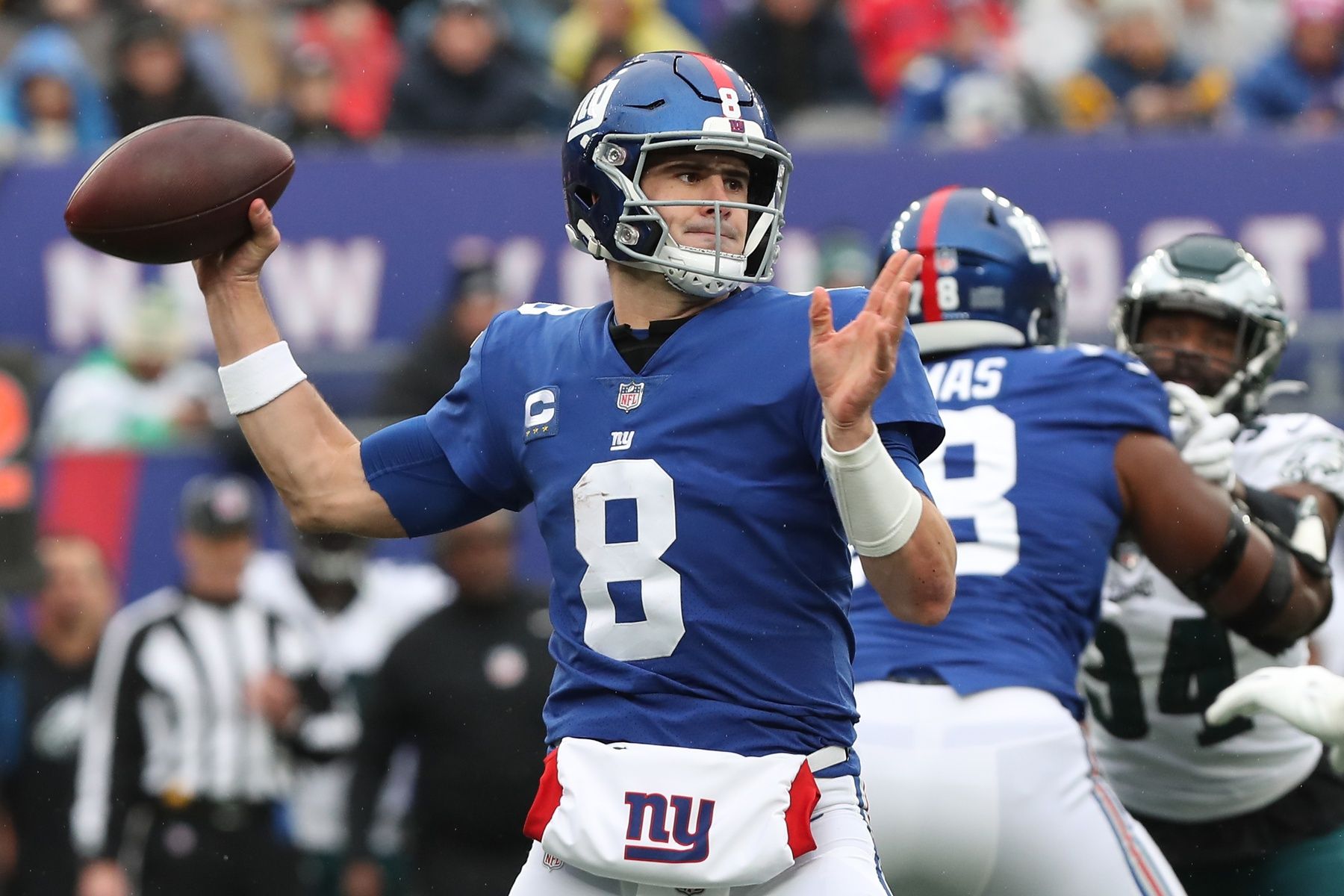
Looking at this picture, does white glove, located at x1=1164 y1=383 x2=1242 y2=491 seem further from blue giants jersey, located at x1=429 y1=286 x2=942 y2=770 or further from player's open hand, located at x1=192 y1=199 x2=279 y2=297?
player's open hand, located at x1=192 y1=199 x2=279 y2=297

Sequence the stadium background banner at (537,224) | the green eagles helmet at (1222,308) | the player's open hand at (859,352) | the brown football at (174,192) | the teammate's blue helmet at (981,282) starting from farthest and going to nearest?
1. the stadium background banner at (537,224)
2. the green eagles helmet at (1222,308)
3. the teammate's blue helmet at (981,282)
4. the brown football at (174,192)
5. the player's open hand at (859,352)

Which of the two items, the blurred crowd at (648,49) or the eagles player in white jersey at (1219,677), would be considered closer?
the eagles player in white jersey at (1219,677)

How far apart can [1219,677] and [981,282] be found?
1167 millimetres

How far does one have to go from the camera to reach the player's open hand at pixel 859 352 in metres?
3.12

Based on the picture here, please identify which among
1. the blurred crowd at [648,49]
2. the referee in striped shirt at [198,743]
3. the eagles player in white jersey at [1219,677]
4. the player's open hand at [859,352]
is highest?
the player's open hand at [859,352]

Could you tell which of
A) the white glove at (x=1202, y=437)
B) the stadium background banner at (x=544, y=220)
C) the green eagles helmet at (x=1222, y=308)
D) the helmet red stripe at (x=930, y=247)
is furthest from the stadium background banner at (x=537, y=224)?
the white glove at (x=1202, y=437)

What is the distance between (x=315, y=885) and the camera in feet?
25.5

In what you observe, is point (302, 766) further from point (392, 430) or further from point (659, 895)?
Result: point (659, 895)

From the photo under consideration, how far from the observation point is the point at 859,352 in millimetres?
3145

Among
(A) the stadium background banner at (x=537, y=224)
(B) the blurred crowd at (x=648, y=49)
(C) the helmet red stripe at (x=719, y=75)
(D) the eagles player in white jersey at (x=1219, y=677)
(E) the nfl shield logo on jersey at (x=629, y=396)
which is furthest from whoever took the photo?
(B) the blurred crowd at (x=648, y=49)

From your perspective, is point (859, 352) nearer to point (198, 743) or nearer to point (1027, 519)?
point (1027, 519)

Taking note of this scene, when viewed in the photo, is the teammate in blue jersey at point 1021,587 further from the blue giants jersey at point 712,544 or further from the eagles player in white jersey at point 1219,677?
the blue giants jersey at point 712,544

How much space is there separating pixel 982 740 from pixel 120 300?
605cm

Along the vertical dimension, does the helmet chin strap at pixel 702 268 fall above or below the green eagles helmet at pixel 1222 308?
above
